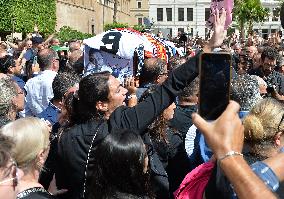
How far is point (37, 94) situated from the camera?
260 inches

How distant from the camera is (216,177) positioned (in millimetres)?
2361

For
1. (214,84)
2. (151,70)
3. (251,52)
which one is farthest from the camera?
(251,52)

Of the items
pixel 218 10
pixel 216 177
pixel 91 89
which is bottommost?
pixel 216 177

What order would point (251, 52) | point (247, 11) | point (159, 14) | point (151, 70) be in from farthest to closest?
1. point (159, 14)
2. point (247, 11)
3. point (251, 52)
4. point (151, 70)

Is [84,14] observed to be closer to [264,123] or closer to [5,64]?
[5,64]

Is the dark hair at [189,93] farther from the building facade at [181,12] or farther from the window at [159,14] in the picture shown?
the window at [159,14]

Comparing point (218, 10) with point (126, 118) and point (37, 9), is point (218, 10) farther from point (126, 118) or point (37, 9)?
point (37, 9)

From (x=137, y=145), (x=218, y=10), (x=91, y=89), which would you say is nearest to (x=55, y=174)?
(x=91, y=89)

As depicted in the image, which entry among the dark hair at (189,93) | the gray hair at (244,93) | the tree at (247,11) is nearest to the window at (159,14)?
the tree at (247,11)

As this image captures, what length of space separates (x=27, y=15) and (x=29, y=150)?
34.1 m

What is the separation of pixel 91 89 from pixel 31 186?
90cm

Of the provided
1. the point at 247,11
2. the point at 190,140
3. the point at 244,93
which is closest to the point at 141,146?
the point at 190,140

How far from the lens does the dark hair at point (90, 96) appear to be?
3596 millimetres

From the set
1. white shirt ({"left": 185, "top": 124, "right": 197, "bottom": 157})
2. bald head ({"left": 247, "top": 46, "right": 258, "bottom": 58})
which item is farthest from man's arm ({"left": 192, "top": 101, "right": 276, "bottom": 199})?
bald head ({"left": 247, "top": 46, "right": 258, "bottom": 58})
